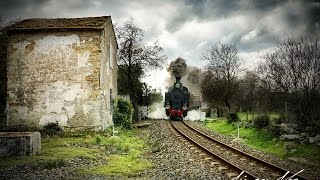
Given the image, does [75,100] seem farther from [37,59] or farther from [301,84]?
[301,84]

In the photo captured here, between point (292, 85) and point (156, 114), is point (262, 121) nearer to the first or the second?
point (292, 85)

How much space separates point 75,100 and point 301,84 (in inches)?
473

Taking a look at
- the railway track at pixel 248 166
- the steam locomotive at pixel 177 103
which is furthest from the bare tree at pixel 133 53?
the railway track at pixel 248 166

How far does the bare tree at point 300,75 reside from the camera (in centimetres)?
1683

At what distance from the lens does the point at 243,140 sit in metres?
17.1

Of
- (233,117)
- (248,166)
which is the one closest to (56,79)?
(248,166)

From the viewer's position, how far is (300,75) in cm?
1780

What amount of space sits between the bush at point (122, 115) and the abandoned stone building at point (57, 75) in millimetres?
3568

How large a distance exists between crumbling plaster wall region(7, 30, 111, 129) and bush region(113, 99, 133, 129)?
3807 mm

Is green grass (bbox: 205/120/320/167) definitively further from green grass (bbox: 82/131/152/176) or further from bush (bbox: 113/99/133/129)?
bush (bbox: 113/99/133/129)

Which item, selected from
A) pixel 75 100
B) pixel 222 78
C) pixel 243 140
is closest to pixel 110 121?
pixel 75 100

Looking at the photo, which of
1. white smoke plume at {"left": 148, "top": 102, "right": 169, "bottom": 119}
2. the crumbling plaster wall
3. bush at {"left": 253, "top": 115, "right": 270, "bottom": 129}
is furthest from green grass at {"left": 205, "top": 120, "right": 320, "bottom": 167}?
white smoke plume at {"left": 148, "top": 102, "right": 169, "bottom": 119}

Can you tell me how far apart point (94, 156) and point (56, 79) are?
302 inches

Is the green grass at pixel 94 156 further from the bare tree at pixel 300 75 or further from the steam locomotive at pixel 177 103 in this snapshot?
the steam locomotive at pixel 177 103
